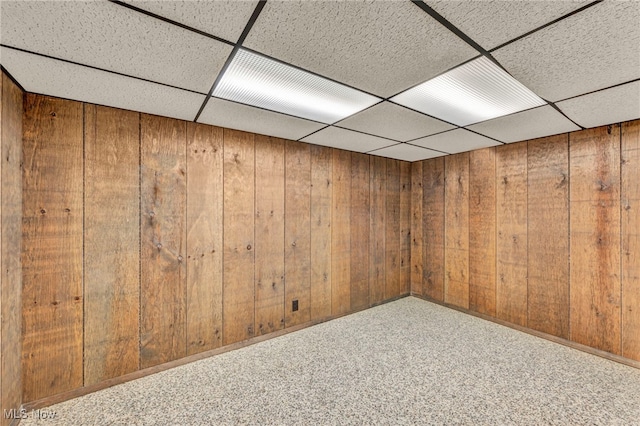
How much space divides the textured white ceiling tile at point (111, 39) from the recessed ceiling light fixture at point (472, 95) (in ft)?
4.04

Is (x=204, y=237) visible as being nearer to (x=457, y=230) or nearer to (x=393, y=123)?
(x=393, y=123)

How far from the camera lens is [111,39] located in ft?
4.19

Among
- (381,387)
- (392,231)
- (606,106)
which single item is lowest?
(381,387)

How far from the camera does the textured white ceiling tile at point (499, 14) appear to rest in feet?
3.48

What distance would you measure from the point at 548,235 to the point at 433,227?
1.33 metres

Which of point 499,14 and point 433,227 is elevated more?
point 499,14

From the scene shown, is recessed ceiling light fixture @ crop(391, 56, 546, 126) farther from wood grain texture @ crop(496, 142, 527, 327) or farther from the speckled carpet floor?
the speckled carpet floor

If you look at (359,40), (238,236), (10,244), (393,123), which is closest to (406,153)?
(393,123)

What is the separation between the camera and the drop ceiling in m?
1.10

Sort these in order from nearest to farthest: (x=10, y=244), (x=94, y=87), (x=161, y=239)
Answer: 1. (x=10, y=244)
2. (x=94, y=87)
3. (x=161, y=239)

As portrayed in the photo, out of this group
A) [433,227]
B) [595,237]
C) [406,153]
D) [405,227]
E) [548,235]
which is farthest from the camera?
[405,227]

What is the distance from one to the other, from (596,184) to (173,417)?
155 inches

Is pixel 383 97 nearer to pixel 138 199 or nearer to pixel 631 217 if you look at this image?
pixel 138 199

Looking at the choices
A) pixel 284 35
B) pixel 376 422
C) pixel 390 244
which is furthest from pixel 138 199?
pixel 390 244
